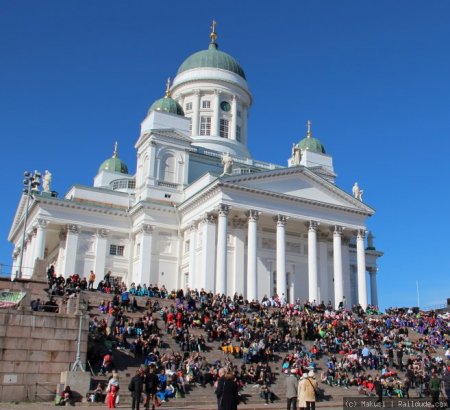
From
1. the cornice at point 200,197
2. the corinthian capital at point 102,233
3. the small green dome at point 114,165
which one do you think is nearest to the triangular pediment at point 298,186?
the cornice at point 200,197

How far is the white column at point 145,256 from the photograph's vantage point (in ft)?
148

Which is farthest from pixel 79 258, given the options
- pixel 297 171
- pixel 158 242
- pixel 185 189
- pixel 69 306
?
pixel 69 306

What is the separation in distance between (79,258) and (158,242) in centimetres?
621

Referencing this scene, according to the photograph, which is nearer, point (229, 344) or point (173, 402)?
point (173, 402)

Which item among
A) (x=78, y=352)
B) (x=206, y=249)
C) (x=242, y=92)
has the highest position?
(x=242, y=92)

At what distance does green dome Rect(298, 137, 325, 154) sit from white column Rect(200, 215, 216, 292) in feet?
60.3

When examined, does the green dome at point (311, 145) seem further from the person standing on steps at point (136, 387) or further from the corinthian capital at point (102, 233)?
the person standing on steps at point (136, 387)

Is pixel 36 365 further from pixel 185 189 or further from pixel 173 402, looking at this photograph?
pixel 185 189

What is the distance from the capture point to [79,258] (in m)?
46.3

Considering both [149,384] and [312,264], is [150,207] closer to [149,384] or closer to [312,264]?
[312,264]

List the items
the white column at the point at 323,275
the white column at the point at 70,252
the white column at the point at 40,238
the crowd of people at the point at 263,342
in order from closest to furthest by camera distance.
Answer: the crowd of people at the point at 263,342, the white column at the point at 40,238, the white column at the point at 70,252, the white column at the point at 323,275

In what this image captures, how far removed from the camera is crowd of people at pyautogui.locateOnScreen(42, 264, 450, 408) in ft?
80.8

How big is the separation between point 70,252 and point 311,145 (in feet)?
83.4

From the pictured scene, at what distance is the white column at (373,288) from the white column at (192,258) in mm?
20807
